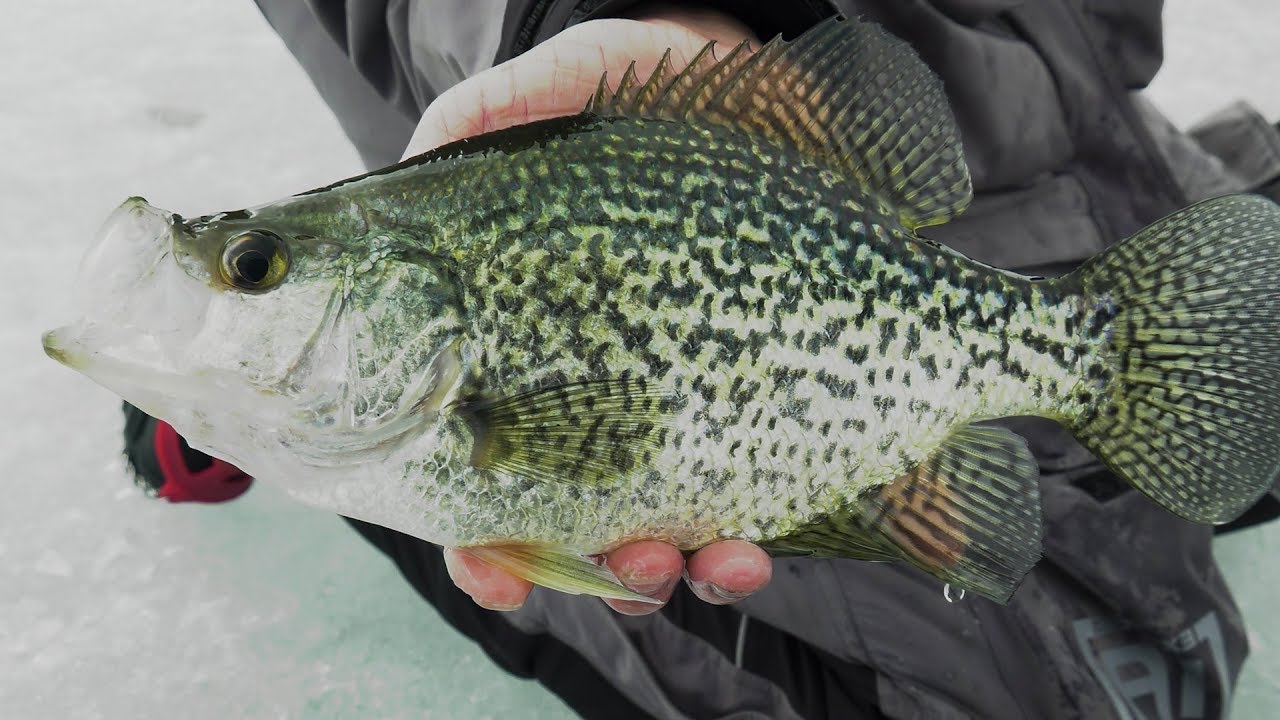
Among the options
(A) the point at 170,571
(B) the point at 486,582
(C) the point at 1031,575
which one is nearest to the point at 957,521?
(B) the point at 486,582

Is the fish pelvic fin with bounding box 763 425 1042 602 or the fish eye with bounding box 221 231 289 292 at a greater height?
the fish eye with bounding box 221 231 289 292

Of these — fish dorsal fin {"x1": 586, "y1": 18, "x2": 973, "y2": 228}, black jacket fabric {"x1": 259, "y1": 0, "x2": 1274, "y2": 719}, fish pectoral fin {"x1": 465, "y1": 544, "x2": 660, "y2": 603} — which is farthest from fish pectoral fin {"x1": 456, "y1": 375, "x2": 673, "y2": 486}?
black jacket fabric {"x1": 259, "y1": 0, "x2": 1274, "y2": 719}

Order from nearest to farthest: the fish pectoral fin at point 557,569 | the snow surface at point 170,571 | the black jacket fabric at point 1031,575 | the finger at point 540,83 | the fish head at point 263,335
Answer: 1. the fish head at point 263,335
2. the fish pectoral fin at point 557,569
3. the finger at point 540,83
4. the black jacket fabric at point 1031,575
5. the snow surface at point 170,571

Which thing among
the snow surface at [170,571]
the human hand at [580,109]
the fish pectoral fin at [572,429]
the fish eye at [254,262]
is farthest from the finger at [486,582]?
the snow surface at [170,571]

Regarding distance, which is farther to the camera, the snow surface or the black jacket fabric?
the snow surface

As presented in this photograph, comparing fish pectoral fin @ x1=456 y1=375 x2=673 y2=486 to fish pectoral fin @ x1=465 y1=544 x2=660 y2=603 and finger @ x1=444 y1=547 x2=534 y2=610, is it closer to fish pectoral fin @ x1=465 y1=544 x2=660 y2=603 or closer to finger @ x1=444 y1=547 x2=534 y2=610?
fish pectoral fin @ x1=465 y1=544 x2=660 y2=603

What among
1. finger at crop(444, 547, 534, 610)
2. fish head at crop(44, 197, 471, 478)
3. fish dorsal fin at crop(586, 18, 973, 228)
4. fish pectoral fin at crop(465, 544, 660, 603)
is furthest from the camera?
finger at crop(444, 547, 534, 610)

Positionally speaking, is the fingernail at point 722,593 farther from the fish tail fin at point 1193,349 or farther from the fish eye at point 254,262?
the fish eye at point 254,262

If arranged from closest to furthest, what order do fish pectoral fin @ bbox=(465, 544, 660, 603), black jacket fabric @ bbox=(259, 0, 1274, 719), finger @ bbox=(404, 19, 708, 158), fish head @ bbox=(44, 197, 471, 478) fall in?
fish head @ bbox=(44, 197, 471, 478), fish pectoral fin @ bbox=(465, 544, 660, 603), finger @ bbox=(404, 19, 708, 158), black jacket fabric @ bbox=(259, 0, 1274, 719)
